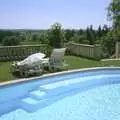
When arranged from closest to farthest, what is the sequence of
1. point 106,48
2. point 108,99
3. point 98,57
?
1. point 108,99
2. point 98,57
3. point 106,48

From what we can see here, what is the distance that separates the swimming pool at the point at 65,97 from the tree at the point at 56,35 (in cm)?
530

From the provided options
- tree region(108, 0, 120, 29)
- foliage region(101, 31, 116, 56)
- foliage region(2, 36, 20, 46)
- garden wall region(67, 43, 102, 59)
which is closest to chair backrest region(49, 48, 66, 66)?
garden wall region(67, 43, 102, 59)

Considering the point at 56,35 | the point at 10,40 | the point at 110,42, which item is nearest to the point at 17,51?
the point at 56,35

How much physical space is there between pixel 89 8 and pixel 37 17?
4211 mm

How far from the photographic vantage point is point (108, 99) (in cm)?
816

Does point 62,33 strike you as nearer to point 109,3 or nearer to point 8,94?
point 109,3

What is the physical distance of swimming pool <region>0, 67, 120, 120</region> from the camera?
22.8 ft

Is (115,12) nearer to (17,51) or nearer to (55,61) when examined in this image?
(17,51)

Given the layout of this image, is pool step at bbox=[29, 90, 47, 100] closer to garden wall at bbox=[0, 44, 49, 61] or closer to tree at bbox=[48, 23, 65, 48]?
garden wall at bbox=[0, 44, 49, 61]

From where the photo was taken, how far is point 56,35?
1585cm

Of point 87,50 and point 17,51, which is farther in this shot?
point 87,50

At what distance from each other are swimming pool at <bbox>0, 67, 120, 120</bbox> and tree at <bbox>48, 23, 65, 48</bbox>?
5.30 meters

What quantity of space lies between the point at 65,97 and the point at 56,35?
7598 mm

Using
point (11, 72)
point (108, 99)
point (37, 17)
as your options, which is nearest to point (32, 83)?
point (11, 72)
